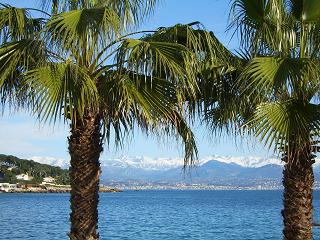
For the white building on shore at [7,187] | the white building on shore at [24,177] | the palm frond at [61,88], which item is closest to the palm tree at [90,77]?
the palm frond at [61,88]

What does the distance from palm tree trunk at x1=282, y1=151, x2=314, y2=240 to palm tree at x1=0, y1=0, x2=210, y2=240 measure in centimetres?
223

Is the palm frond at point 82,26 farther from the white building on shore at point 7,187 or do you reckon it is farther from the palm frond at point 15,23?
the white building on shore at point 7,187

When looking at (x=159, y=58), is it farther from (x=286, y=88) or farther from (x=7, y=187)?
(x=7, y=187)

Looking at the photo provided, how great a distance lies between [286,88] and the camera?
28.0 ft

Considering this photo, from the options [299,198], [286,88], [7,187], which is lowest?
[299,198]

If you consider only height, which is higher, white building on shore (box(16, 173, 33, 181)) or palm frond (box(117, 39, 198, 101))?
white building on shore (box(16, 173, 33, 181))

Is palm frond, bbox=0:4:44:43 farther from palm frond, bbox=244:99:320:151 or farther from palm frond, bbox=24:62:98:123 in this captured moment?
palm frond, bbox=244:99:320:151

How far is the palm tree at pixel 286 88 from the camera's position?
841 centimetres

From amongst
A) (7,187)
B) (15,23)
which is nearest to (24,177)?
(7,187)

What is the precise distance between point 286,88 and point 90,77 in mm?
3253

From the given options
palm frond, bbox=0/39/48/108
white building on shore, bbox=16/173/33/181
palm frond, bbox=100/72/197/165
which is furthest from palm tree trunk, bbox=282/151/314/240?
white building on shore, bbox=16/173/33/181

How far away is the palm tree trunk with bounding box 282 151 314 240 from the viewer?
928 centimetres

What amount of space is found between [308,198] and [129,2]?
4696mm

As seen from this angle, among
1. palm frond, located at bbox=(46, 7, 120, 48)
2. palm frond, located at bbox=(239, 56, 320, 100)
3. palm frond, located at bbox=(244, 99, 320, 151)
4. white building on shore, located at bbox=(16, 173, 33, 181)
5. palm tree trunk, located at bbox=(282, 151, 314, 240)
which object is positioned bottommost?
palm tree trunk, located at bbox=(282, 151, 314, 240)
